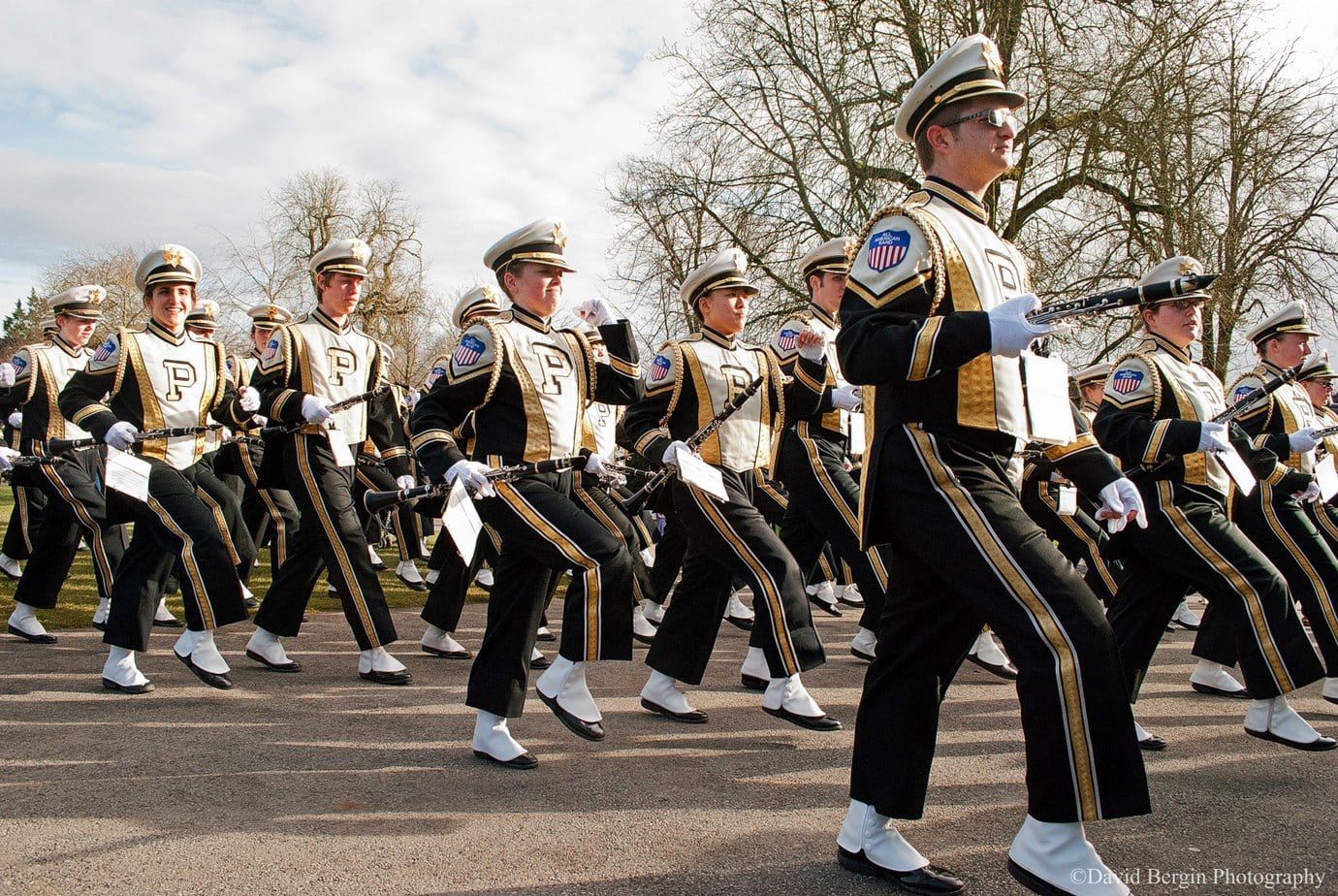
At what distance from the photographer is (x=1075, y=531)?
24.1 ft

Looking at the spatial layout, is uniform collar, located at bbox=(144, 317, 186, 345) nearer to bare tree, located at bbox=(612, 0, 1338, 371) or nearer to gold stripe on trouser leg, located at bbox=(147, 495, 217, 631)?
gold stripe on trouser leg, located at bbox=(147, 495, 217, 631)

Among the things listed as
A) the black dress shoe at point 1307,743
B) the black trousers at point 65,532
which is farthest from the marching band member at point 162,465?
the black dress shoe at point 1307,743

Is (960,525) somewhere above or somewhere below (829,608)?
above

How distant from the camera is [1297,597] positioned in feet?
17.4

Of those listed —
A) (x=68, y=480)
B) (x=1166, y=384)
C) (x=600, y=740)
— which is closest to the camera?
(x=600, y=740)

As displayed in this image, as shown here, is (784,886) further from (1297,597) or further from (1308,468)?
(1308,468)

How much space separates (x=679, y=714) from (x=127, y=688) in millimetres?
2582

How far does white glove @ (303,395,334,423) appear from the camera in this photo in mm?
5488

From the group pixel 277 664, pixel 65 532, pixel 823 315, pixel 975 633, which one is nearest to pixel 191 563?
pixel 277 664

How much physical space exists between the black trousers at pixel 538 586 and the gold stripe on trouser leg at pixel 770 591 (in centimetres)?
59

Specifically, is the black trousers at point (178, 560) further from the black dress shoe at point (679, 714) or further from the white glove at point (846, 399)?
the white glove at point (846, 399)

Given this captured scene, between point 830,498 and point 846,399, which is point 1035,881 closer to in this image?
point 846,399

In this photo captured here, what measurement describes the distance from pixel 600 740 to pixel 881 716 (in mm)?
1746

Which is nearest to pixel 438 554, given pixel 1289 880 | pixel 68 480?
pixel 68 480
